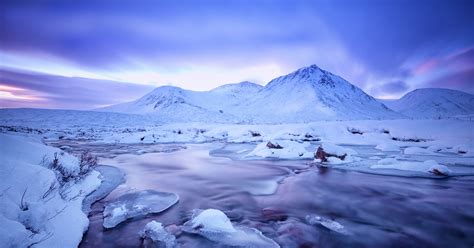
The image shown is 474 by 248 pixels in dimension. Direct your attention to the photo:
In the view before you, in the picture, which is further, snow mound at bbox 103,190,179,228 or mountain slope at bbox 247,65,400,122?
mountain slope at bbox 247,65,400,122

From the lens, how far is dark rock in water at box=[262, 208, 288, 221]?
647 centimetres

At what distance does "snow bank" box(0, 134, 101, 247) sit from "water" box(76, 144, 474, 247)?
501mm

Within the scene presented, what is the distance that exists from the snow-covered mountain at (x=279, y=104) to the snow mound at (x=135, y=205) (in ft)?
344

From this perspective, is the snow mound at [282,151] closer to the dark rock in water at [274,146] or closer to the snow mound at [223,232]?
the dark rock in water at [274,146]

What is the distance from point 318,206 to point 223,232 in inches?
137

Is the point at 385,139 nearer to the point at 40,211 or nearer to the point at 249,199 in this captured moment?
the point at 249,199

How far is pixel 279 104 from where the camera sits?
492 feet

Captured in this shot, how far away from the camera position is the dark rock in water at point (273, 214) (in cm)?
647

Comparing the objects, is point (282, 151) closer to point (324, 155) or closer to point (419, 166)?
point (324, 155)

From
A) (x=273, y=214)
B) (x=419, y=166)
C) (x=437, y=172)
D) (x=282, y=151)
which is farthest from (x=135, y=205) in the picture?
(x=282, y=151)

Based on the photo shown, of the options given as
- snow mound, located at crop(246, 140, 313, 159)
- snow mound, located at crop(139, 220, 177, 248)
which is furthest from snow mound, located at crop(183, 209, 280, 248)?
snow mound, located at crop(246, 140, 313, 159)

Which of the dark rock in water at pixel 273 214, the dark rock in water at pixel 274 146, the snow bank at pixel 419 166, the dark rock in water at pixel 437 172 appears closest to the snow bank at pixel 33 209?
the dark rock in water at pixel 273 214

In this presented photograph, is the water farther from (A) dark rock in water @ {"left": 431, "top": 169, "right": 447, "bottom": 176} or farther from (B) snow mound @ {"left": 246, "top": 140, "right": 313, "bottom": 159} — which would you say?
(B) snow mound @ {"left": 246, "top": 140, "right": 313, "bottom": 159}

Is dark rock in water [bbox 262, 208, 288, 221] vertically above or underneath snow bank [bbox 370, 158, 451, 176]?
underneath
